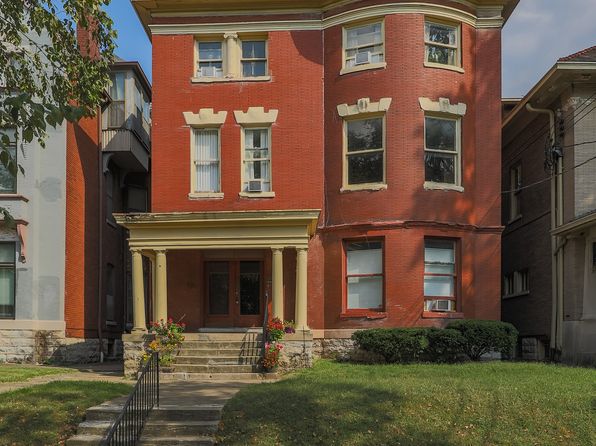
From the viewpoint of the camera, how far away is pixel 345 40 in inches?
757

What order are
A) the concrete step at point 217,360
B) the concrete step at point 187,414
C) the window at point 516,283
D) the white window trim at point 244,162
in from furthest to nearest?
the window at point 516,283 → the white window trim at point 244,162 → the concrete step at point 217,360 → the concrete step at point 187,414

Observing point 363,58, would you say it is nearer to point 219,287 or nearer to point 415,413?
point 219,287

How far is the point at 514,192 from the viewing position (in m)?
22.9

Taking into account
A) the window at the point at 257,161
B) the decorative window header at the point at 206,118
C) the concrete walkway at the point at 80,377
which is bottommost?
the concrete walkway at the point at 80,377

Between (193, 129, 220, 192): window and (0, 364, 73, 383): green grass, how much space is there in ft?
19.3

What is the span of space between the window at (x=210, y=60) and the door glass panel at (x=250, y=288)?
5305 millimetres

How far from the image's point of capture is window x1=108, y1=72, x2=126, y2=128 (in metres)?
24.2

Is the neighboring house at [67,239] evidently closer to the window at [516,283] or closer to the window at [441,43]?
the window at [441,43]

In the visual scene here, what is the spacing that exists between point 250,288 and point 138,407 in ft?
31.3

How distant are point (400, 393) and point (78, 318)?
12954 millimetres

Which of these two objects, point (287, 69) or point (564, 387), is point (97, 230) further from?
point (564, 387)

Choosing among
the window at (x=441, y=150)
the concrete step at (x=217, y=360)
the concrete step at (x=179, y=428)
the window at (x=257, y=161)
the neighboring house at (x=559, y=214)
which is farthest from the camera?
the window at (x=257, y=161)

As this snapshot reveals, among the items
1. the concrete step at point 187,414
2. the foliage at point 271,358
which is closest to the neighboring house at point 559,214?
the foliage at point 271,358

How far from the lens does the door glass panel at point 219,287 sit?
64.6ft
